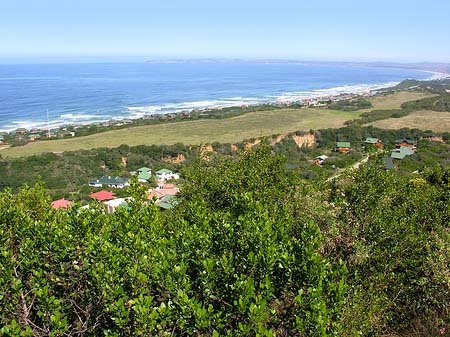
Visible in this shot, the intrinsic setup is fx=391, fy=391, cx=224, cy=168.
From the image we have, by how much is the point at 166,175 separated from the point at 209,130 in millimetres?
25220

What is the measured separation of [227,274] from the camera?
22.7ft

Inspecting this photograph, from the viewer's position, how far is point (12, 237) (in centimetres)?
961

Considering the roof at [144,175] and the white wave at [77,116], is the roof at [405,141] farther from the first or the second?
A: the white wave at [77,116]

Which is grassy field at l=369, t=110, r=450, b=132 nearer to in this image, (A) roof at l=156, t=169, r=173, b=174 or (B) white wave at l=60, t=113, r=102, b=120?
(A) roof at l=156, t=169, r=173, b=174

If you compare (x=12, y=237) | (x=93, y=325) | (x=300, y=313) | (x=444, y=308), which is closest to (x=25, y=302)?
(x=93, y=325)

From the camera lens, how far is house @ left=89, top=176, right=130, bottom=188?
161 ft

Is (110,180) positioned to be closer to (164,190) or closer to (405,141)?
(164,190)

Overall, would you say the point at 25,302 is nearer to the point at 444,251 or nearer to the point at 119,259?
the point at 119,259

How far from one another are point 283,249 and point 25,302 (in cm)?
485

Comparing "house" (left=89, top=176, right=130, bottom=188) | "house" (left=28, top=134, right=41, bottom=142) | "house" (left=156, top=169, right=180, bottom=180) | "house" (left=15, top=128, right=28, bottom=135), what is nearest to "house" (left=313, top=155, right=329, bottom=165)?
"house" (left=156, top=169, right=180, bottom=180)

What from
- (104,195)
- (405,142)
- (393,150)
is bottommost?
(104,195)

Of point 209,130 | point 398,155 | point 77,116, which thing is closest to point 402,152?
point 398,155

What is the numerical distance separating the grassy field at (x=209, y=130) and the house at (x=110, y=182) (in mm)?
14284

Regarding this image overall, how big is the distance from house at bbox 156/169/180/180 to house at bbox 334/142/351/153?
28.4 meters
